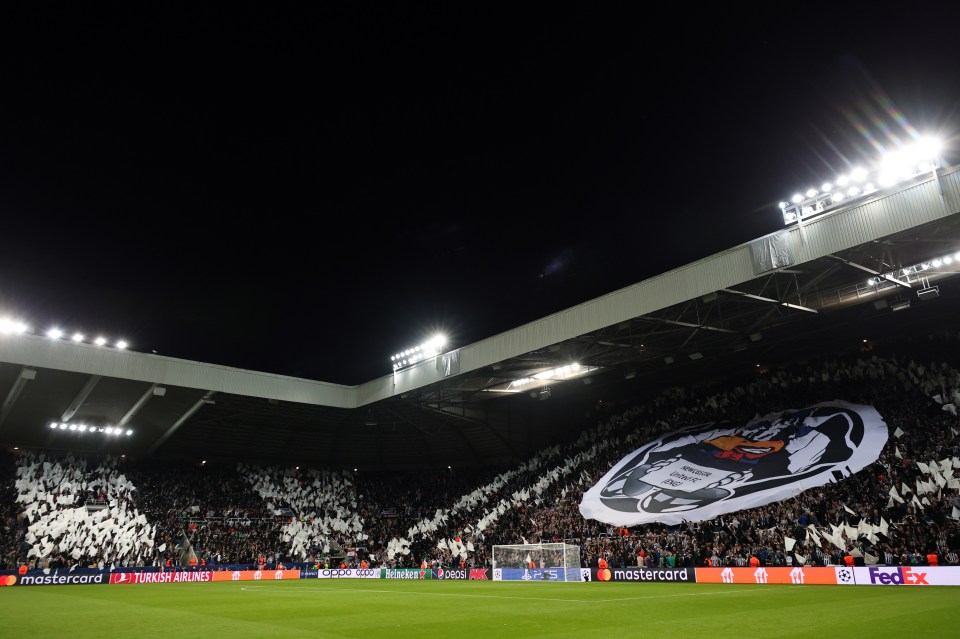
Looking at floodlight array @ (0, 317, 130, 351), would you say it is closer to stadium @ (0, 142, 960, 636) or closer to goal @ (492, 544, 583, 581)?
stadium @ (0, 142, 960, 636)

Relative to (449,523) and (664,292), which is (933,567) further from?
(449,523)

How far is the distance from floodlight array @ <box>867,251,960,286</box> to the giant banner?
701cm

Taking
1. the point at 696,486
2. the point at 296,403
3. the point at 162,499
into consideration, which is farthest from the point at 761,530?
the point at 162,499

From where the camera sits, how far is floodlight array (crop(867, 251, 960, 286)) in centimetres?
2202

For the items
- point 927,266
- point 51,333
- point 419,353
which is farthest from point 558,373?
point 51,333

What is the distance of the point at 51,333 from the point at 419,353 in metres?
17.4

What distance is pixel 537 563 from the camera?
3008 cm

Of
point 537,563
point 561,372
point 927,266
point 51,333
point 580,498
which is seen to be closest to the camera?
point 927,266

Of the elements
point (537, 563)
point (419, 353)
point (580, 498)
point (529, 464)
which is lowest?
point (537, 563)

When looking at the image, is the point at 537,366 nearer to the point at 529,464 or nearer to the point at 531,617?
the point at 529,464

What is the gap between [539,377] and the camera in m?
34.6

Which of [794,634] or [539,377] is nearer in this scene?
[794,634]

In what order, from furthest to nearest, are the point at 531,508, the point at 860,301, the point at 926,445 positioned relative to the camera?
the point at 531,508
the point at 860,301
the point at 926,445

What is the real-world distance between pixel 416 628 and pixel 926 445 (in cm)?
2285
